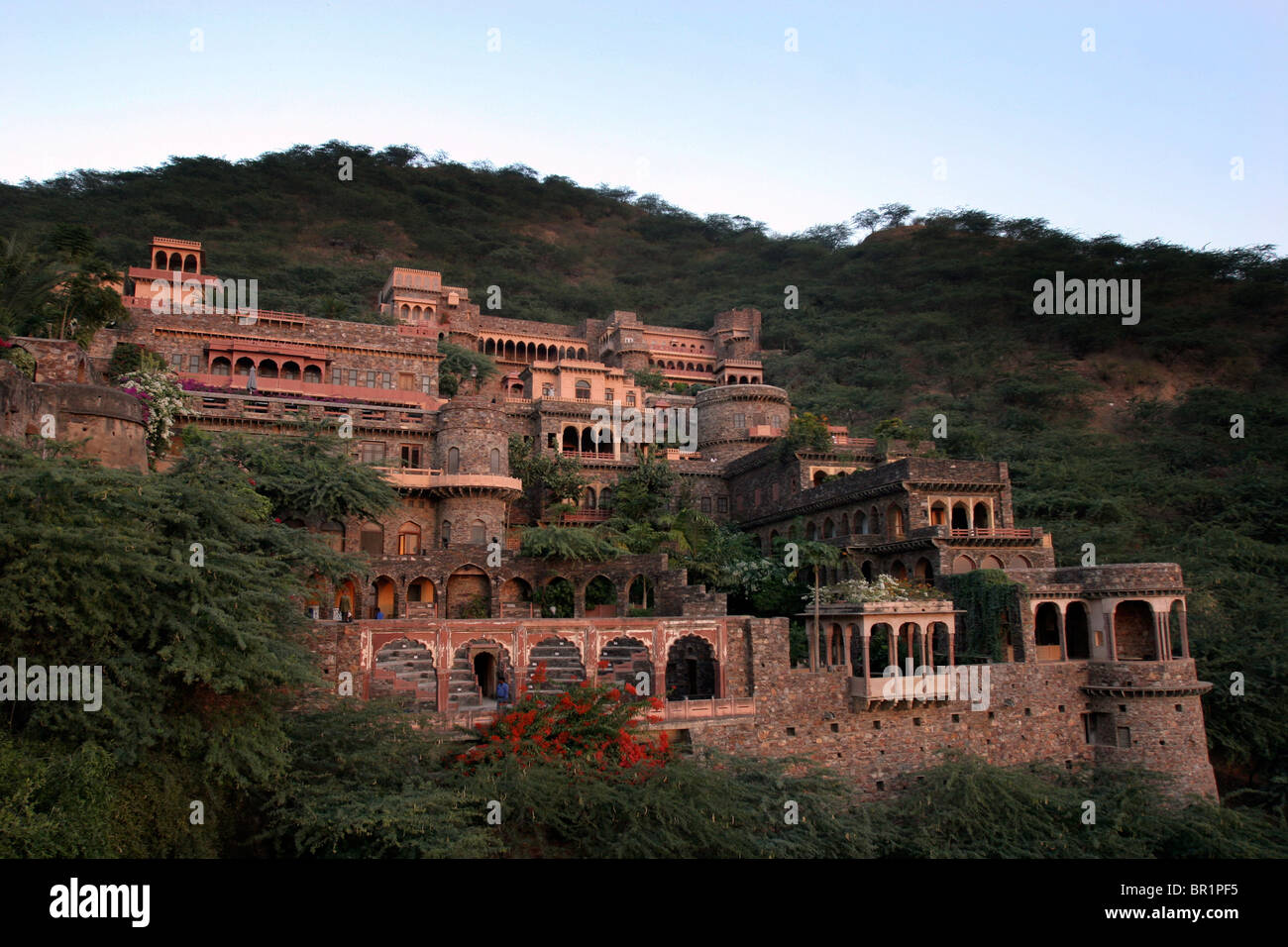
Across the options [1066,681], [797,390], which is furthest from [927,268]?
[1066,681]

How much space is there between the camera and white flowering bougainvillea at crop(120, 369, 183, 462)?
3084cm

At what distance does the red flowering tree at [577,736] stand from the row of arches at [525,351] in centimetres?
4755

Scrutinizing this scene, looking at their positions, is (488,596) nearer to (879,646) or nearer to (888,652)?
(879,646)

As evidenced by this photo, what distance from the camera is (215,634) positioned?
51.5 ft

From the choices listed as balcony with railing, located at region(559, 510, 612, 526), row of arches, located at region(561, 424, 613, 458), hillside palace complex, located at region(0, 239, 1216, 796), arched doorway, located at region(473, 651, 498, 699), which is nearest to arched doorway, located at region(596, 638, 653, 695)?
hillside palace complex, located at region(0, 239, 1216, 796)

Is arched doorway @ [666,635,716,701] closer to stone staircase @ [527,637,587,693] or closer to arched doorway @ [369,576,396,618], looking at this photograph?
stone staircase @ [527,637,587,693]

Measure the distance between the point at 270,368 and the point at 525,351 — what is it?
27655 mm

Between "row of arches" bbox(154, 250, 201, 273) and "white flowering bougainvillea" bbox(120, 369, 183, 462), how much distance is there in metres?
28.4

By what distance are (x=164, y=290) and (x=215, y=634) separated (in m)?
37.9

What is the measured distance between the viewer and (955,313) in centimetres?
8025

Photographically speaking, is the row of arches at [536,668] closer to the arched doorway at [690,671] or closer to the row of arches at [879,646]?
the arched doorway at [690,671]

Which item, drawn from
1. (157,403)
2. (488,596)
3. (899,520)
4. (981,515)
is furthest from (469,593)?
(981,515)

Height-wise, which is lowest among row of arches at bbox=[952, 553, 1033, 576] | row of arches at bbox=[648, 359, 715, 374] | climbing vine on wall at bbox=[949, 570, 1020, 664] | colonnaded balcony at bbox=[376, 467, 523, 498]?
climbing vine on wall at bbox=[949, 570, 1020, 664]
